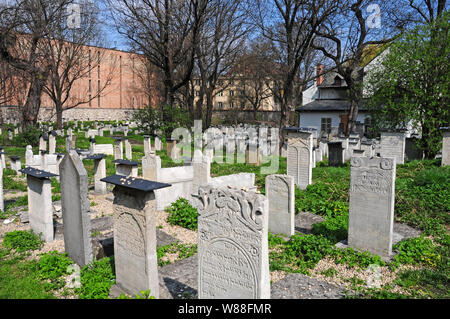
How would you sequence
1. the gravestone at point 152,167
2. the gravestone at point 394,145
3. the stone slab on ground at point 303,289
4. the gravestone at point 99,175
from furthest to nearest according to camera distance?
1. the gravestone at point 394,145
2. the gravestone at point 99,175
3. the gravestone at point 152,167
4. the stone slab on ground at point 303,289

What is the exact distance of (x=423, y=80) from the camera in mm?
14570

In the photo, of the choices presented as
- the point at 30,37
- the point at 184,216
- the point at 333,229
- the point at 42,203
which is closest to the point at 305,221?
the point at 333,229

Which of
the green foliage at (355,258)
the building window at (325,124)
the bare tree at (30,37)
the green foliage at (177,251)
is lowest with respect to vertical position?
the green foliage at (177,251)

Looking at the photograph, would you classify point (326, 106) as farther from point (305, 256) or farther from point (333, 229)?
point (305, 256)

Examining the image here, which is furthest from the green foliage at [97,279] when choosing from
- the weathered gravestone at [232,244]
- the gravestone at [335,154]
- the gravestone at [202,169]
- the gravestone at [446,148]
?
the gravestone at [446,148]

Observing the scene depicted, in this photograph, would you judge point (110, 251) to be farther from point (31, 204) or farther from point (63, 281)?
point (31, 204)

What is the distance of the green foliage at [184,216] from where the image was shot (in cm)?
754

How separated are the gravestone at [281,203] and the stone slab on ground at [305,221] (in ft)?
2.08

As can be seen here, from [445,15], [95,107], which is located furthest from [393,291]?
[95,107]

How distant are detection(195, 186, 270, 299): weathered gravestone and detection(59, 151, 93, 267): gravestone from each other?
227cm

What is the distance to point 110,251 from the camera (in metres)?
5.84

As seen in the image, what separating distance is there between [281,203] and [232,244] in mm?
3525

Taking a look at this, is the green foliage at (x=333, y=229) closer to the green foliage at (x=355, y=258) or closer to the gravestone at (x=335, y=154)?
the green foliage at (x=355, y=258)
